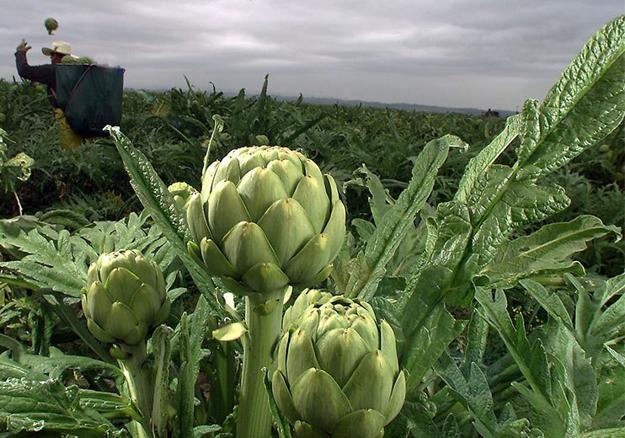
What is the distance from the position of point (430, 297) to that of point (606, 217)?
1.35m

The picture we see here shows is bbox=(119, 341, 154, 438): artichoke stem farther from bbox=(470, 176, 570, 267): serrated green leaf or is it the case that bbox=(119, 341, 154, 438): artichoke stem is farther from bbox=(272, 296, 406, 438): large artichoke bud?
Answer: bbox=(470, 176, 570, 267): serrated green leaf

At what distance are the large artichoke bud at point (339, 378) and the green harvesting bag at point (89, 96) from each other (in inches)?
124

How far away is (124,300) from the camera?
1.99ft

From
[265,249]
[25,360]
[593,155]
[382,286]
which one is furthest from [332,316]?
[593,155]

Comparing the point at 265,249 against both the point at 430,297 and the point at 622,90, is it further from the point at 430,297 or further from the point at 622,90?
the point at 622,90

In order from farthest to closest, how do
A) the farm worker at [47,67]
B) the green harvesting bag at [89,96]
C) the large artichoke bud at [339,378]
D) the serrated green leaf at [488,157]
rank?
the farm worker at [47,67]
the green harvesting bag at [89,96]
the serrated green leaf at [488,157]
the large artichoke bud at [339,378]

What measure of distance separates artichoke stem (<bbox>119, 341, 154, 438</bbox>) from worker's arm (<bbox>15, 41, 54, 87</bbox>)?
3.46m

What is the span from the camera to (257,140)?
69.2 inches

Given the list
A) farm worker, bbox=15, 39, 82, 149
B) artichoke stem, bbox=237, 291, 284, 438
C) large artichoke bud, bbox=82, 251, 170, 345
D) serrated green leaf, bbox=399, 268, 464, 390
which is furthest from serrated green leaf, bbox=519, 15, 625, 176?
farm worker, bbox=15, 39, 82, 149

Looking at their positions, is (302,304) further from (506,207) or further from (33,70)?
(33,70)

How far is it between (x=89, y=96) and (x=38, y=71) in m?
0.54

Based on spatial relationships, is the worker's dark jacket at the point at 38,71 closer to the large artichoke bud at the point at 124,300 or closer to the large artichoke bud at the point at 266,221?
the large artichoke bud at the point at 124,300

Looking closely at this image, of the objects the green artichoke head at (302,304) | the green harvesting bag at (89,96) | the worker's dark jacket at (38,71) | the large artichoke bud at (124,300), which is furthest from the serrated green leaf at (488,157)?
the worker's dark jacket at (38,71)

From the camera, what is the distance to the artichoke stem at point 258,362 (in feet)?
1.73
